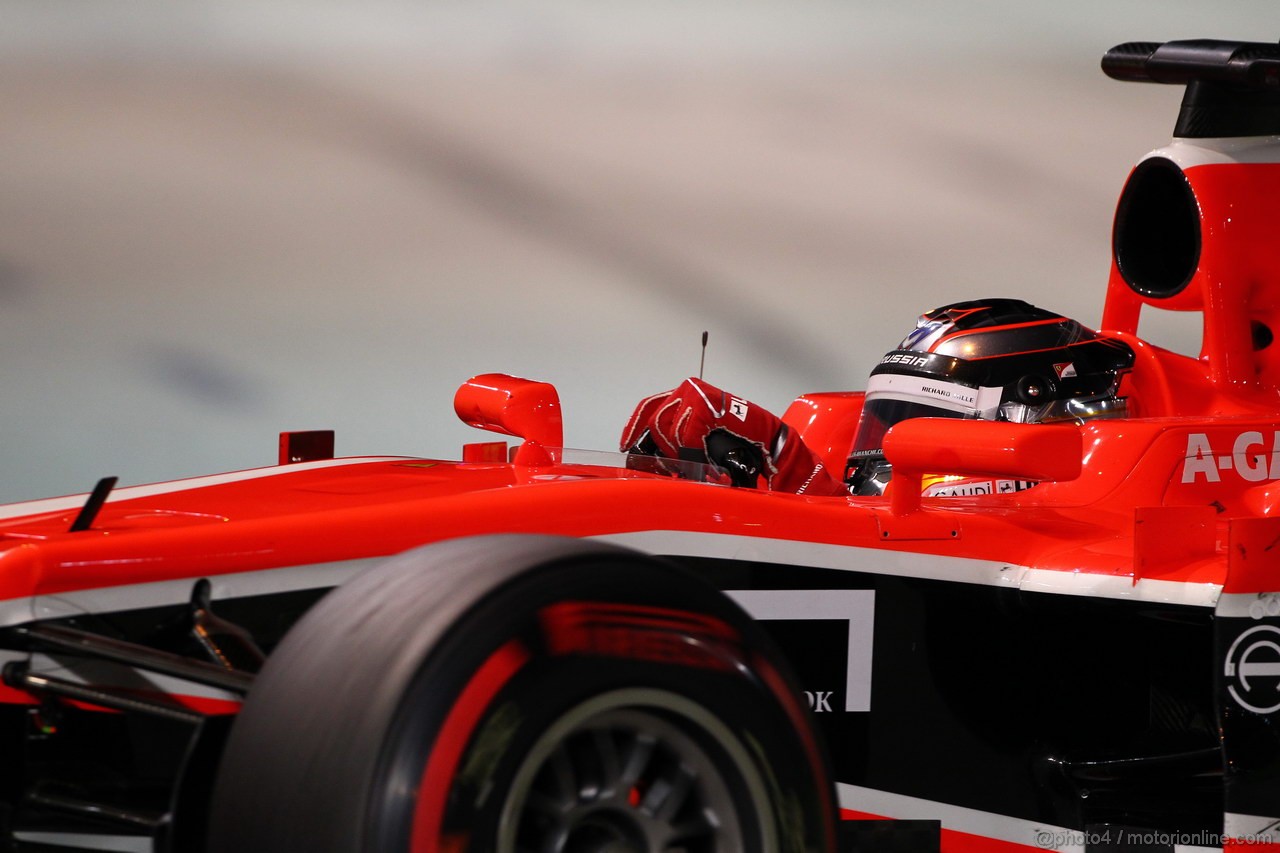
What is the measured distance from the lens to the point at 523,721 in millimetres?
1282

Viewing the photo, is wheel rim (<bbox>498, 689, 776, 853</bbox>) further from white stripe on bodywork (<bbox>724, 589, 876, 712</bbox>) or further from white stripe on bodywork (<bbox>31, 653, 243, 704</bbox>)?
white stripe on bodywork (<bbox>724, 589, 876, 712</bbox>)

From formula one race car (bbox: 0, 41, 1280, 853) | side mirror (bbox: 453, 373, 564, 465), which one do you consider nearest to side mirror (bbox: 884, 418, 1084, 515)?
formula one race car (bbox: 0, 41, 1280, 853)

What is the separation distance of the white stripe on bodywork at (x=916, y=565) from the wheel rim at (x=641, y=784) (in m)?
0.52

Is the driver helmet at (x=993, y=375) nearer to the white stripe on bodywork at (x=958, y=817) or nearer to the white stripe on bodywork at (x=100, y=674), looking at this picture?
the white stripe on bodywork at (x=958, y=817)

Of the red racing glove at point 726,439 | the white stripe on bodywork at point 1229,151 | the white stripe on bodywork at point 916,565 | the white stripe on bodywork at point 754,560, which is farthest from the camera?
the white stripe on bodywork at point 1229,151

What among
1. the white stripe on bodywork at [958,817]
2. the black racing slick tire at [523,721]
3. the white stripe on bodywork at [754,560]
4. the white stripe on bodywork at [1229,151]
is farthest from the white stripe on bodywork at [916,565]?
the white stripe on bodywork at [1229,151]

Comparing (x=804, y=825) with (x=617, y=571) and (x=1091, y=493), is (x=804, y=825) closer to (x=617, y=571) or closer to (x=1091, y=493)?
(x=617, y=571)

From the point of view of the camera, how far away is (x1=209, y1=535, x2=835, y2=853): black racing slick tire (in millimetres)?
1216

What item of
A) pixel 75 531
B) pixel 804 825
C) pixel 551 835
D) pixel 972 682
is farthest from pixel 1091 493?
pixel 75 531

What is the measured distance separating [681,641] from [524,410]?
3.75 feet

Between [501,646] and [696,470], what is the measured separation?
3.64 feet

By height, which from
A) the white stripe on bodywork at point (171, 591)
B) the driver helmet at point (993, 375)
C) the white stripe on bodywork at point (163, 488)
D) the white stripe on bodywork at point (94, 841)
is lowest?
the white stripe on bodywork at point (94, 841)

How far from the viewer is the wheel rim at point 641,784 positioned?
4.35 feet

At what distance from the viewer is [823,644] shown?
1.95 m
